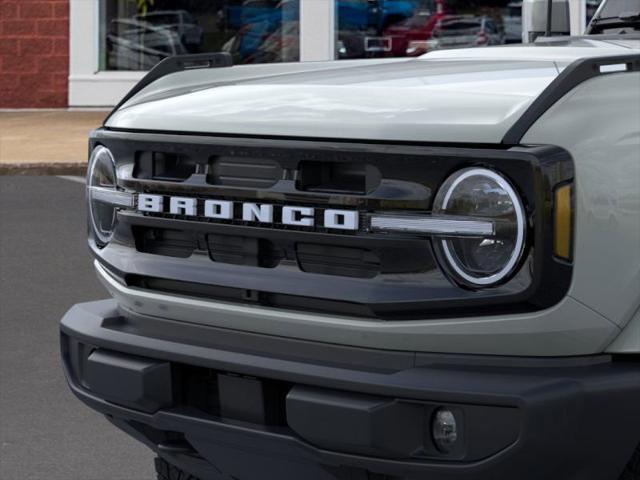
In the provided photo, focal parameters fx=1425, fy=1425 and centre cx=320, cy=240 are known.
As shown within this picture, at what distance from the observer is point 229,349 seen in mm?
3463

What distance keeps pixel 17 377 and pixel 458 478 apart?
151 inches

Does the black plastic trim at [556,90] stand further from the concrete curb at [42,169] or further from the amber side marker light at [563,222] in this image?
the concrete curb at [42,169]

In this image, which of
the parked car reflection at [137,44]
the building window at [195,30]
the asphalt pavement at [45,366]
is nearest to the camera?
the asphalt pavement at [45,366]

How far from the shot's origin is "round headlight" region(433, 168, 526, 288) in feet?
10.1

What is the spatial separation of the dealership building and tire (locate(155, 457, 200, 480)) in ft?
54.4

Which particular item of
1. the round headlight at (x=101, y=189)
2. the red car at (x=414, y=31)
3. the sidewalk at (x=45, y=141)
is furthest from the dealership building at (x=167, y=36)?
the round headlight at (x=101, y=189)

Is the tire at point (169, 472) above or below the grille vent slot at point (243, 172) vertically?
below

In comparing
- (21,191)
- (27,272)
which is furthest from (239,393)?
(21,191)

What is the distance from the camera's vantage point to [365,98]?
3.37 meters

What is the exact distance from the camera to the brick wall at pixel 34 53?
21547 millimetres

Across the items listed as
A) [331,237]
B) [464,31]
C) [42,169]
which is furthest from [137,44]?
[331,237]

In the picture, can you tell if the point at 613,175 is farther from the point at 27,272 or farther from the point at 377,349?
the point at 27,272

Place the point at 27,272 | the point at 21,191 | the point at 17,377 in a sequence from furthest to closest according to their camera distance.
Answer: the point at 21,191 → the point at 27,272 → the point at 17,377

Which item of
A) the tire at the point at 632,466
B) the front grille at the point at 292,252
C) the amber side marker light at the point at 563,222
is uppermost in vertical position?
the amber side marker light at the point at 563,222
